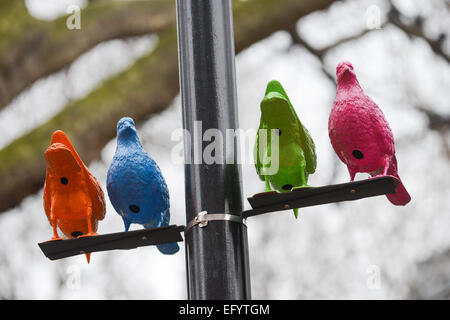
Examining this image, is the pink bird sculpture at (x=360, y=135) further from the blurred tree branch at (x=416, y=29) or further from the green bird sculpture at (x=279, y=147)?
the blurred tree branch at (x=416, y=29)

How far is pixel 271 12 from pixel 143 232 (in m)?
3.25

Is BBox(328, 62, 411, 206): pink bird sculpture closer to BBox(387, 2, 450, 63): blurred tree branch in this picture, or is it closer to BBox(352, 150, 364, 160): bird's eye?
BBox(352, 150, 364, 160): bird's eye

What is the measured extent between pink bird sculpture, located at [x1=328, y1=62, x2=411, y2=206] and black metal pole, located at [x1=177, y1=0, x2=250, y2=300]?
43 cm

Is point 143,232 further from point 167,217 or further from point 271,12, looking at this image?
point 271,12

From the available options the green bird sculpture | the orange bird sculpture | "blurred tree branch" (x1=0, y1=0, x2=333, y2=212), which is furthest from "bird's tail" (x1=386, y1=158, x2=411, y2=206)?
"blurred tree branch" (x1=0, y1=0, x2=333, y2=212)

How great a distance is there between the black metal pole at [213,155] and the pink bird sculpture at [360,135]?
1.40 feet

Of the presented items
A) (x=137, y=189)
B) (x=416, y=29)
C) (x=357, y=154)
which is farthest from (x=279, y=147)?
(x=416, y=29)

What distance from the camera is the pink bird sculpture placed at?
3.73 metres

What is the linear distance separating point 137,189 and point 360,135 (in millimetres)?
897

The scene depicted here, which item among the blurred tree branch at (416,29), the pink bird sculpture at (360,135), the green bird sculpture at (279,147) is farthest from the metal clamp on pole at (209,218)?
the blurred tree branch at (416,29)

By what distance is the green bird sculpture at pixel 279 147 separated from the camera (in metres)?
3.72

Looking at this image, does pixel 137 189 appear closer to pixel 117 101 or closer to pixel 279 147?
pixel 279 147

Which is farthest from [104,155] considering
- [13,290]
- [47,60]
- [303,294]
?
[303,294]

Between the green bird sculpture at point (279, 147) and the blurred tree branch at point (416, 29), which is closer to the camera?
the green bird sculpture at point (279, 147)
